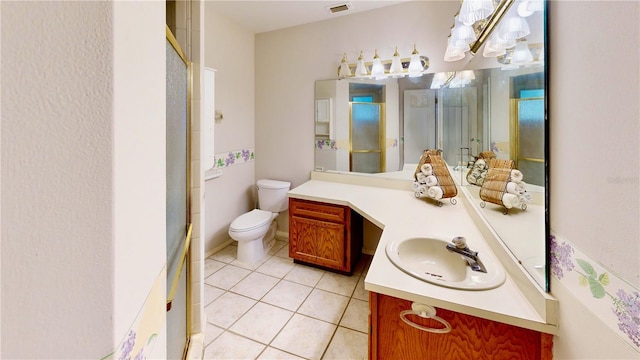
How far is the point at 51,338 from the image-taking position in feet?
1.02

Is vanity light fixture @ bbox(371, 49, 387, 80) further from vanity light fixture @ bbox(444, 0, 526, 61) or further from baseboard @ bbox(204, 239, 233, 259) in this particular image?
baseboard @ bbox(204, 239, 233, 259)

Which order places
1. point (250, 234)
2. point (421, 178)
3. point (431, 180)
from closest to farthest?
point (431, 180)
point (421, 178)
point (250, 234)

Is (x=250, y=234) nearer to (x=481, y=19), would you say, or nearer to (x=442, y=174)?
(x=442, y=174)

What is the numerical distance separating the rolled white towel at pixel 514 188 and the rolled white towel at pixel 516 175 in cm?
2

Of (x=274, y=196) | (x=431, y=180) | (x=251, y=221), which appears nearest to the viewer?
(x=431, y=180)

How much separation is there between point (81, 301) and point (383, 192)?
86.6 inches

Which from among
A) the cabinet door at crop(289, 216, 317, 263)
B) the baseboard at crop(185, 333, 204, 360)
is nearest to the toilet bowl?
the cabinet door at crop(289, 216, 317, 263)

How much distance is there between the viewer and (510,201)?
38.8 inches

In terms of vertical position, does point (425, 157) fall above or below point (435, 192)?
above

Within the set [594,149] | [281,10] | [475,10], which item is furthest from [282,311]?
[281,10]

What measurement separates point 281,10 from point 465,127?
1988 millimetres

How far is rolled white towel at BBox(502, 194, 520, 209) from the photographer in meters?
0.95

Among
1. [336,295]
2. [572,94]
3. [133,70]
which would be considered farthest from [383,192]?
[133,70]

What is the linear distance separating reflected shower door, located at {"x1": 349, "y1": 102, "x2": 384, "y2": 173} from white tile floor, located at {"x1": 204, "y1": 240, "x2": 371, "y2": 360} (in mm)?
972
